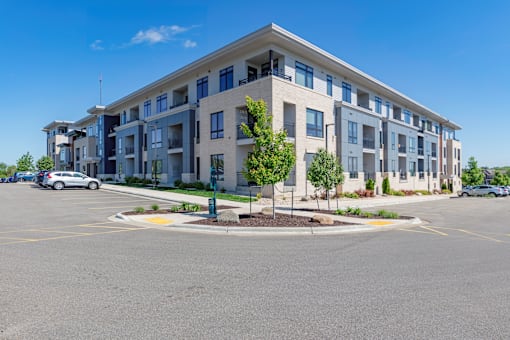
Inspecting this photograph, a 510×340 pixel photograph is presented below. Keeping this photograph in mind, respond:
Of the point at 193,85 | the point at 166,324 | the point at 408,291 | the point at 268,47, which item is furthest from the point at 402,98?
the point at 166,324

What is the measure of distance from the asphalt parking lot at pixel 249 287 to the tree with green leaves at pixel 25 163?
7206 centimetres

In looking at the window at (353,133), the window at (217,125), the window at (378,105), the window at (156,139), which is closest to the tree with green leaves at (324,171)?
the window at (217,125)

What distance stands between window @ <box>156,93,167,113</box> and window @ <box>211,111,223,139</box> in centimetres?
1080

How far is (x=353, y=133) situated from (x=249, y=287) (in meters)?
26.6

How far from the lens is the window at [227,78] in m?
26.0

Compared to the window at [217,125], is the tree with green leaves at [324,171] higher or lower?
lower

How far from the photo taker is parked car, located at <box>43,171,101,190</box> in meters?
27.4

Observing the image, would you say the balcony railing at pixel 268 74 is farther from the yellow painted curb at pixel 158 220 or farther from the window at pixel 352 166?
the yellow painted curb at pixel 158 220

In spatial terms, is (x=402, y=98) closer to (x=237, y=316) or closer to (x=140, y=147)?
(x=140, y=147)

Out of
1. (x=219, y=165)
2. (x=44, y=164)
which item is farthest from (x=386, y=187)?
(x=44, y=164)

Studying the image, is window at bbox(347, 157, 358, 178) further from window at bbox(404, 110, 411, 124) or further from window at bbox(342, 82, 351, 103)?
window at bbox(404, 110, 411, 124)

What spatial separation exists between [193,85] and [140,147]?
11721 millimetres

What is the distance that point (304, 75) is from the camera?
25.4m

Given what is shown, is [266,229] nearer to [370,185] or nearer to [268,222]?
[268,222]
